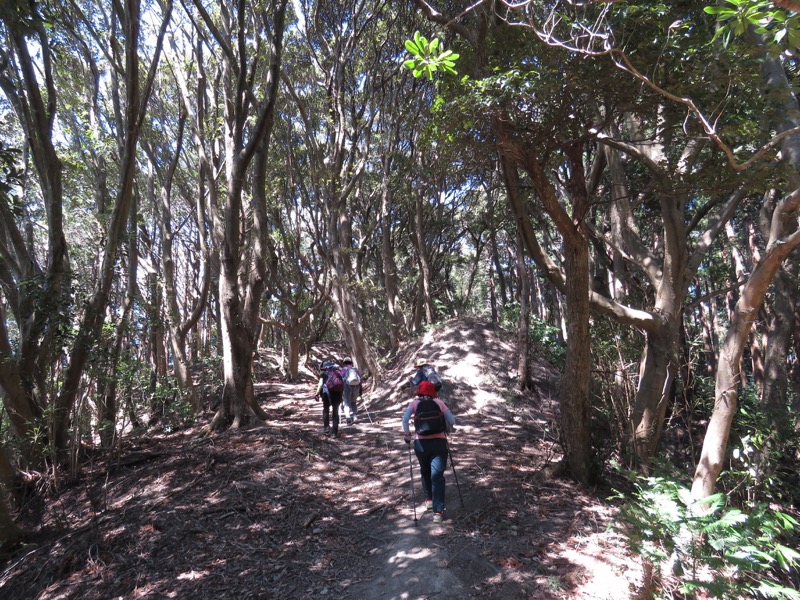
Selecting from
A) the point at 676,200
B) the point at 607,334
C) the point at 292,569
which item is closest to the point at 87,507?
the point at 292,569

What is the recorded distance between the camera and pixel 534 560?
4.79 m

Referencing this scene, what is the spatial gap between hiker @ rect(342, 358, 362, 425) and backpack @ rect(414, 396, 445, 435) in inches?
192

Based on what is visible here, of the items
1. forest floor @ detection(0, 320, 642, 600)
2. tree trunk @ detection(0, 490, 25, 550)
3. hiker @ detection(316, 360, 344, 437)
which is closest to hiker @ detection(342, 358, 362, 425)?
hiker @ detection(316, 360, 344, 437)

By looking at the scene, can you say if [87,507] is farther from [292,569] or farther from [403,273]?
[403,273]

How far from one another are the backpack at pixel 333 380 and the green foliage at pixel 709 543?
20.7 feet

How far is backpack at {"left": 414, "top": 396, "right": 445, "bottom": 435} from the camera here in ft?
18.3

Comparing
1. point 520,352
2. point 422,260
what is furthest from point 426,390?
point 422,260

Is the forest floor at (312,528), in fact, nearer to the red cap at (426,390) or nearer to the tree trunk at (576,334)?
the tree trunk at (576,334)

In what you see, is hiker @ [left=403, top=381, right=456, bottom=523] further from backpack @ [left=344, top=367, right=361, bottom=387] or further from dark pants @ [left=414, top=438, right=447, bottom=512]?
backpack @ [left=344, top=367, right=361, bottom=387]

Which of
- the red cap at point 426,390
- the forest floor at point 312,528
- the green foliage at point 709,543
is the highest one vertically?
the red cap at point 426,390

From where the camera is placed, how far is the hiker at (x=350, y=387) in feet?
34.2

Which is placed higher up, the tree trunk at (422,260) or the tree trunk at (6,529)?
the tree trunk at (422,260)

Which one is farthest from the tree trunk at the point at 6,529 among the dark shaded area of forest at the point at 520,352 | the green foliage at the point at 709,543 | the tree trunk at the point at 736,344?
the tree trunk at the point at 736,344

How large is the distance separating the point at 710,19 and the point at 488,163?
121 inches
